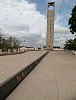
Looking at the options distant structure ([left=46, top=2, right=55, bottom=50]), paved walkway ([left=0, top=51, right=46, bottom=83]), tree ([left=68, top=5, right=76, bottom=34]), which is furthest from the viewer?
distant structure ([left=46, top=2, right=55, bottom=50])

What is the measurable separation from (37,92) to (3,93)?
64.1 inches

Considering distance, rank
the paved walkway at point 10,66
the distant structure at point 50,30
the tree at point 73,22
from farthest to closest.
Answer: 1. the distant structure at point 50,30
2. the tree at point 73,22
3. the paved walkway at point 10,66

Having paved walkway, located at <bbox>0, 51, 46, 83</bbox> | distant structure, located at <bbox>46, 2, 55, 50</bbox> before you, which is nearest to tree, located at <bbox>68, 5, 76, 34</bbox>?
paved walkway, located at <bbox>0, 51, 46, 83</bbox>

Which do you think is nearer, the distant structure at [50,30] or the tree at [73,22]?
the tree at [73,22]

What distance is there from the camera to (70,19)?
69750 millimetres

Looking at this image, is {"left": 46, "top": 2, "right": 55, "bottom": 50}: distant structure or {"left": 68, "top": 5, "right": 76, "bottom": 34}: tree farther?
{"left": 46, "top": 2, "right": 55, "bottom": 50}: distant structure

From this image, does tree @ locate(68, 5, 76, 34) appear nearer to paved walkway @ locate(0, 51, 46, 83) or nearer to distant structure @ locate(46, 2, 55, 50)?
paved walkway @ locate(0, 51, 46, 83)

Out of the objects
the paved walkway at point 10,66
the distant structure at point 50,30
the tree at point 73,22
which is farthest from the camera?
the distant structure at point 50,30

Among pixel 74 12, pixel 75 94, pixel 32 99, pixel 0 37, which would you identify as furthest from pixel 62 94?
pixel 0 37

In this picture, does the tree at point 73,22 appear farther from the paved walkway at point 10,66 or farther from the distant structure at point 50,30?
the distant structure at point 50,30

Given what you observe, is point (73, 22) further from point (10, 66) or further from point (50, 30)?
point (50, 30)

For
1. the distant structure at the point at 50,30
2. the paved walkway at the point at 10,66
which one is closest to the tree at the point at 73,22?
the paved walkway at the point at 10,66

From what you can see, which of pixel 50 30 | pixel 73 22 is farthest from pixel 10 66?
pixel 50 30

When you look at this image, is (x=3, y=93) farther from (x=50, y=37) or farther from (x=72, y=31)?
(x=50, y=37)
